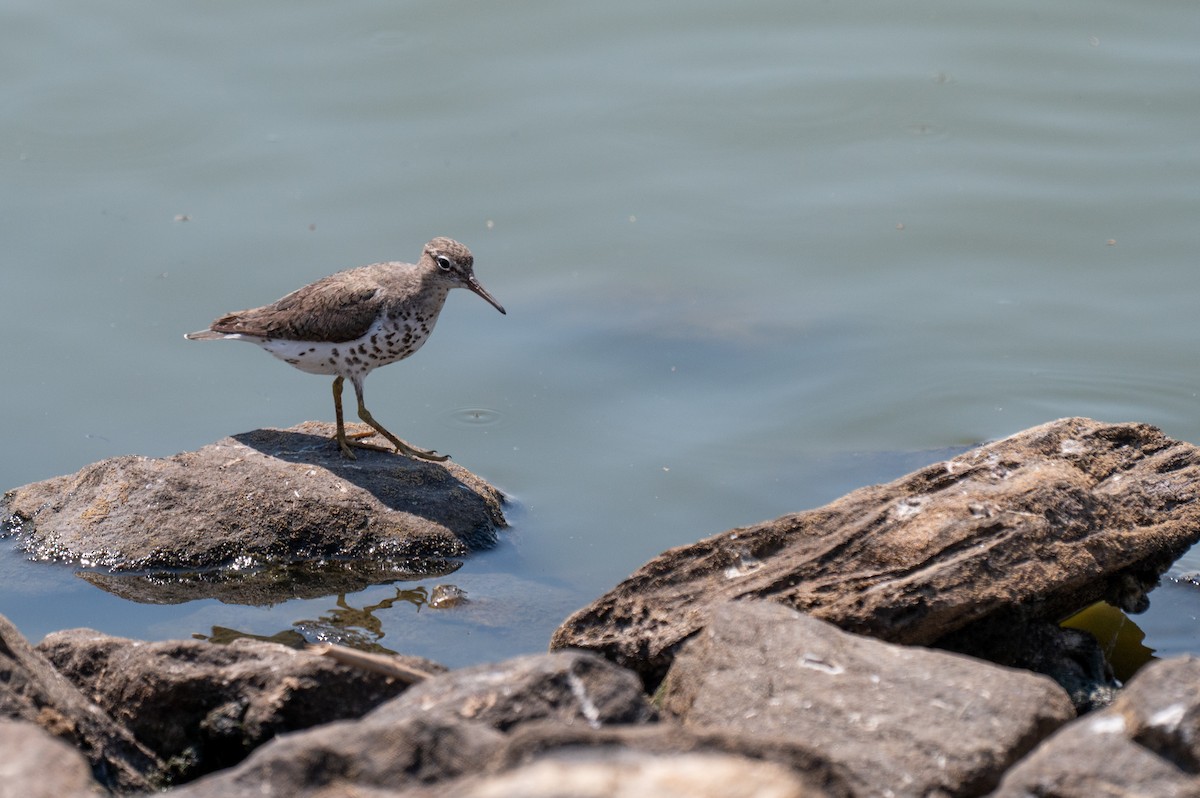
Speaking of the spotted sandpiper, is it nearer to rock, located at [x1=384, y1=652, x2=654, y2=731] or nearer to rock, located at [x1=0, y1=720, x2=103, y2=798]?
rock, located at [x1=384, y1=652, x2=654, y2=731]

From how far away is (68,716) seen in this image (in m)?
4.06

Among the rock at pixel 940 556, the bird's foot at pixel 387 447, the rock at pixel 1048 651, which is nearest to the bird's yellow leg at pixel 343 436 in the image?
the bird's foot at pixel 387 447

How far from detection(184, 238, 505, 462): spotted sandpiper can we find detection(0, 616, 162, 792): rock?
9.23 ft

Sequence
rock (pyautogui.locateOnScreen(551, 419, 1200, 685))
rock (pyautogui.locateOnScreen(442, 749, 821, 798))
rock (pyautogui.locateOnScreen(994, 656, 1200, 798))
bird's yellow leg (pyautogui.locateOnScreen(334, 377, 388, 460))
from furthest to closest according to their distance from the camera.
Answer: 1. bird's yellow leg (pyautogui.locateOnScreen(334, 377, 388, 460))
2. rock (pyautogui.locateOnScreen(551, 419, 1200, 685))
3. rock (pyautogui.locateOnScreen(994, 656, 1200, 798))
4. rock (pyautogui.locateOnScreen(442, 749, 821, 798))

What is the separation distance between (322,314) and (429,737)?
428 cm

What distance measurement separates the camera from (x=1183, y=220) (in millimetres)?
9812

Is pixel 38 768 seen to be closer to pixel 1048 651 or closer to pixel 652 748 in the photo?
pixel 652 748

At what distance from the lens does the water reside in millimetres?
7859

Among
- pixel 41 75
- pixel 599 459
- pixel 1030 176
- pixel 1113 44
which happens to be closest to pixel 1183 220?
pixel 1030 176

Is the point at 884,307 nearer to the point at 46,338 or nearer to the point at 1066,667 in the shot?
the point at 1066,667

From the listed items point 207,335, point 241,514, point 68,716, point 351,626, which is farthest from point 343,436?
point 68,716

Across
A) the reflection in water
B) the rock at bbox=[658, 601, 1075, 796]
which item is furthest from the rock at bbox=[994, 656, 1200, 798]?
the reflection in water

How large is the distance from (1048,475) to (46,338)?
6.35m

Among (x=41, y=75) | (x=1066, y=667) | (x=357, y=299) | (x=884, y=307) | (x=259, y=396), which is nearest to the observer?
(x=1066, y=667)
